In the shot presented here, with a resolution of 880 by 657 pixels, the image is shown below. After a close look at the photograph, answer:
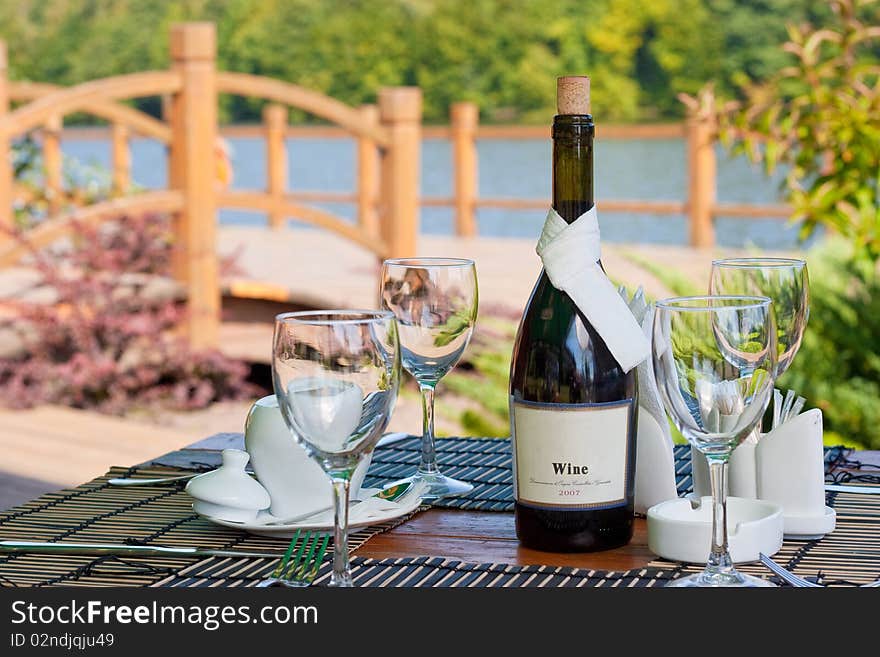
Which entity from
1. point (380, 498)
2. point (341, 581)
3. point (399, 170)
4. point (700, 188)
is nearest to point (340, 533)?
point (341, 581)

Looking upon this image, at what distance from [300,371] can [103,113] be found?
4.54 m

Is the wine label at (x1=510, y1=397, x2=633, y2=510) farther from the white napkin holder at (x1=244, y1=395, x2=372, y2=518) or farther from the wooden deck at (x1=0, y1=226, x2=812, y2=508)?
the wooden deck at (x1=0, y1=226, x2=812, y2=508)

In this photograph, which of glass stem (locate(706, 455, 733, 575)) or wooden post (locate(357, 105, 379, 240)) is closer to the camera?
glass stem (locate(706, 455, 733, 575))

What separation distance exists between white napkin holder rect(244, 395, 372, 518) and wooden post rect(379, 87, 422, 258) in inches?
148

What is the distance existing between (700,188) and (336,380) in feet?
22.7

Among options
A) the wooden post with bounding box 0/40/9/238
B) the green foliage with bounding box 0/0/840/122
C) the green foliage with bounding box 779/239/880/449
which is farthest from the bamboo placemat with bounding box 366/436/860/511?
the green foliage with bounding box 0/0/840/122

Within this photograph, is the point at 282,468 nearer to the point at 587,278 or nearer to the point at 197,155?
the point at 587,278

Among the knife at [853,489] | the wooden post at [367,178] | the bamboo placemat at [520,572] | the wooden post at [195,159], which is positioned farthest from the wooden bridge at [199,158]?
the wooden post at [367,178]

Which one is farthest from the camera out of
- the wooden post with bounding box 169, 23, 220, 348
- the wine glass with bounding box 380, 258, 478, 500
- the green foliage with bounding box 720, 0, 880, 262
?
the wooden post with bounding box 169, 23, 220, 348

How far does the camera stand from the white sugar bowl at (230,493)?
3.47 ft

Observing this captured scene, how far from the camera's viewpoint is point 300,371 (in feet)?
2.65

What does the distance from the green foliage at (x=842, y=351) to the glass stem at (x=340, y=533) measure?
8.07 feet

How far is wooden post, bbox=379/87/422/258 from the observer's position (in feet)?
15.8

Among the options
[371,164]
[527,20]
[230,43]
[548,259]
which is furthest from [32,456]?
[527,20]
